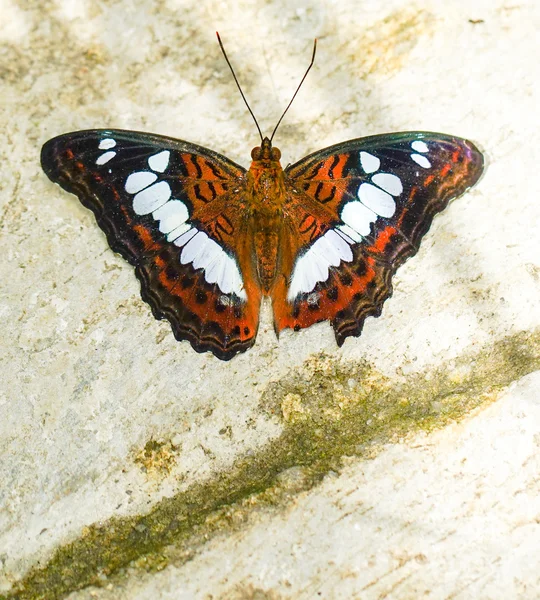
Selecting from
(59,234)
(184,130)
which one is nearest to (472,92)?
(184,130)

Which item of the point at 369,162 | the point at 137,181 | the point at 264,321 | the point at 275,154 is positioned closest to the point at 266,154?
the point at 275,154

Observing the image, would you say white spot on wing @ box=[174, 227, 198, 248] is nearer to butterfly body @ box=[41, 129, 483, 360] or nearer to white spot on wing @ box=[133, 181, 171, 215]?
butterfly body @ box=[41, 129, 483, 360]

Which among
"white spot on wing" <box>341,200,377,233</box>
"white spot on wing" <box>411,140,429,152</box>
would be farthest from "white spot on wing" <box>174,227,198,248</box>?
"white spot on wing" <box>411,140,429,152</box>

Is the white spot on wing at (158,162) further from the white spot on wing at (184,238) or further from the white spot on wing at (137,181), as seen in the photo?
the white spot on wing at (184,238)

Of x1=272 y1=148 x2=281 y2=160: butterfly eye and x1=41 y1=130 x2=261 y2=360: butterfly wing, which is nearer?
x1=41 y1=130 x2=261 y2=360: butterfly wing

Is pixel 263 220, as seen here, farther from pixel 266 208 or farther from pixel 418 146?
pixel 418 146

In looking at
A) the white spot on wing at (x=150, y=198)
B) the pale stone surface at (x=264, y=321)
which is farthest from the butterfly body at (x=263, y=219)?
the pale stone surface at (x=264, y=321)
